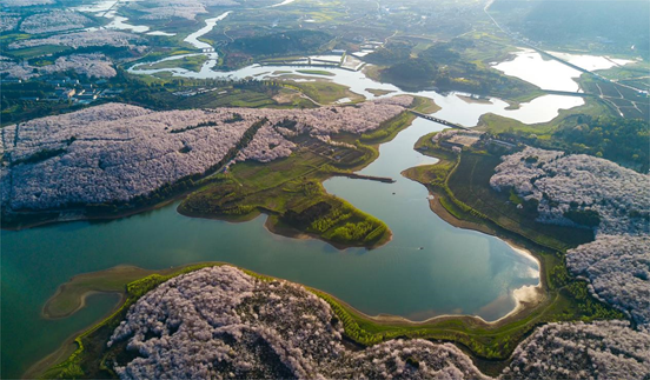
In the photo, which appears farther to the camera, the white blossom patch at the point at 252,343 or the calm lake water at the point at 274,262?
the calm lake water at the point at 274,262

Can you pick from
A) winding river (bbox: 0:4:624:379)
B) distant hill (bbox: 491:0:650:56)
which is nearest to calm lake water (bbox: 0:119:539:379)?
winding river (bbox: 0:4:624:379)

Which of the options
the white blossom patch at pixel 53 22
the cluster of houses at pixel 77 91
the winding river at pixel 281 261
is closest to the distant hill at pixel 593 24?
the winding river at pixel 281 261

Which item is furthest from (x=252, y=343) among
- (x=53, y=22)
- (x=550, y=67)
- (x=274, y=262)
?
(x=53, y=22)

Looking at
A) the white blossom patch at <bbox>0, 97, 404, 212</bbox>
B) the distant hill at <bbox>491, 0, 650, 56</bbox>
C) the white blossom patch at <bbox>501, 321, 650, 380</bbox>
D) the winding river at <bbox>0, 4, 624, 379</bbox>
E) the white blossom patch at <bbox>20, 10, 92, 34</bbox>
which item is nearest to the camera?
the white blossom patch at <bbox>501, 321, 650, 380</bbox>

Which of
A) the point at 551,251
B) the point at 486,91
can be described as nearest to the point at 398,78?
the point at 486,91

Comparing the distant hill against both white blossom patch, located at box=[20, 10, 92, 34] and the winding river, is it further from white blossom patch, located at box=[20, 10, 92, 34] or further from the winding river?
white blossom patch, located at box=[20, 10, 92, 34]

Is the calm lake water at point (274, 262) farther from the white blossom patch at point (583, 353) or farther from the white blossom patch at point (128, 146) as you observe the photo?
the white blossom patch at point (128, 146)

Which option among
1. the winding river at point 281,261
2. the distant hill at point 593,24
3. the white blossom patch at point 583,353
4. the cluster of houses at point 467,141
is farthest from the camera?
the distant hill at point 593,24

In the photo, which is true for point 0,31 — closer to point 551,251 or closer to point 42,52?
point 42,52

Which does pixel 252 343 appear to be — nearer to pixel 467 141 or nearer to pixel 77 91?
pixel 467 141
